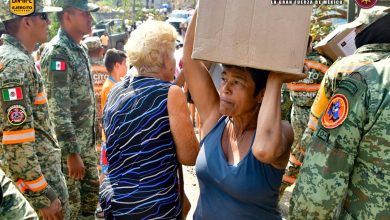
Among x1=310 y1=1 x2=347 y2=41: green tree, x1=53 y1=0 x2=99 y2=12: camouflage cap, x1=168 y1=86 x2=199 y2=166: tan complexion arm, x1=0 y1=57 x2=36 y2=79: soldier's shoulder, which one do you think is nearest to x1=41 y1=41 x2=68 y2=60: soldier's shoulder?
x1=53 y1=0 x2=99 y2=12: camouflage cap

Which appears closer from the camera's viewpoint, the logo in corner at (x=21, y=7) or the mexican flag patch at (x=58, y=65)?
the logo in corner at (x=21, y=7)

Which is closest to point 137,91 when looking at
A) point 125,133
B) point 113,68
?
point 125,133

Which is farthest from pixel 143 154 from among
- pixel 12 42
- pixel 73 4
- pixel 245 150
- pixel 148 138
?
pixel 73 4

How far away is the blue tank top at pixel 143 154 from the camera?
2.38 m

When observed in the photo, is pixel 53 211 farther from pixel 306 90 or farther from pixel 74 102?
pixel 306 90

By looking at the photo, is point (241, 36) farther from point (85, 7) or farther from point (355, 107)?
point (85, 7)

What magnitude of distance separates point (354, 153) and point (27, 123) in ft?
6.92

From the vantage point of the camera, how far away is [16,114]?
285 centimetres

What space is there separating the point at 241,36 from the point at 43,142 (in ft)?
6.51

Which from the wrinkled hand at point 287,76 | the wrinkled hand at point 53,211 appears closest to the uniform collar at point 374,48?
the wrinkled hand at point 287,76

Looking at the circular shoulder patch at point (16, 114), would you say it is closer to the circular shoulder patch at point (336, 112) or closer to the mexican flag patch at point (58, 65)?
the mexican flag patch at point (58, 65)

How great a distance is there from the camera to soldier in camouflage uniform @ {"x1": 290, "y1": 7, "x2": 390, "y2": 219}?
64.1 inches

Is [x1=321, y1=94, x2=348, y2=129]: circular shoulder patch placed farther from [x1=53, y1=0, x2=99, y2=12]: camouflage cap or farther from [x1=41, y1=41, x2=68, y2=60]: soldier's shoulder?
[x1=53, y1=0, x2=99, y2=12]: camouflage cap

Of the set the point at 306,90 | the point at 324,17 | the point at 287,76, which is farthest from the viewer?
the point at 324,17
